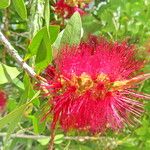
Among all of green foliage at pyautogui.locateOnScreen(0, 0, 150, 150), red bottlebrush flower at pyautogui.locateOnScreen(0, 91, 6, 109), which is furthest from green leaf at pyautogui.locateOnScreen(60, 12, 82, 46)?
red bottlebrush flower at pyautogui.locateOnScreen(0, 91, 6, 109)

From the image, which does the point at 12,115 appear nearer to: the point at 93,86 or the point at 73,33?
the point at 93,86

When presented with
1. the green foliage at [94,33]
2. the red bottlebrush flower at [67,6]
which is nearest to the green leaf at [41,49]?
the green foliage at [94,33]

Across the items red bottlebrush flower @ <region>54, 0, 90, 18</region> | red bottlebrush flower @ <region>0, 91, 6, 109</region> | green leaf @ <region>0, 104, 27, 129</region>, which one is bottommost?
red bottlebrush flower @ <region>0, 91, 6, 109</region>

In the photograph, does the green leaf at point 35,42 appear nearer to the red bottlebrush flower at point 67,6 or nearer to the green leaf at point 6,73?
the green leaf at point 6,73

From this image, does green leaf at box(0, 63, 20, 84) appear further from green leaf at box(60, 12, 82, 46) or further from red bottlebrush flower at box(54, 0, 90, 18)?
red bottlebrush flower at box(54, 0, 90, 18)

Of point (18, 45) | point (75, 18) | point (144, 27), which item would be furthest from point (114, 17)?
point (75, 18)
